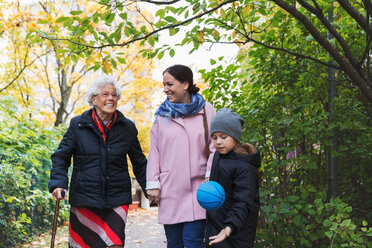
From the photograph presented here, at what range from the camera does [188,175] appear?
9.92ft

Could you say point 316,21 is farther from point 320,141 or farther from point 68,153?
point 68,153

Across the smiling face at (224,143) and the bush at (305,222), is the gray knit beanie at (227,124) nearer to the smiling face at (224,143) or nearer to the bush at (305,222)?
the smiling face at (224,143)

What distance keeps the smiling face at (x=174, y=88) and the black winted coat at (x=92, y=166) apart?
1.67 ft

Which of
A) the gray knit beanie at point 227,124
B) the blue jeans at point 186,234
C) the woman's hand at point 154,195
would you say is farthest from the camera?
the woman's hand at point 154,195

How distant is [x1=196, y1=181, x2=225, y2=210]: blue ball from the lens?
2258 millimetres

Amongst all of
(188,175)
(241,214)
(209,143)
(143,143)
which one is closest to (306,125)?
(209,143)

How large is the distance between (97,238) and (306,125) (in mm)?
2071

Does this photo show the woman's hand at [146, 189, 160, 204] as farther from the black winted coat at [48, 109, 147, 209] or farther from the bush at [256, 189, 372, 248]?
the bush at [256, 189, 372, 248]

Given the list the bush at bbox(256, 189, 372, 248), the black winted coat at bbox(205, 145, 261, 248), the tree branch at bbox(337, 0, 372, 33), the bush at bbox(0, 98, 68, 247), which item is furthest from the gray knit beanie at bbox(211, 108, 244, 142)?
the bush at bbox(0, 98, 68, 247)

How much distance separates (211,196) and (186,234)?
867mm

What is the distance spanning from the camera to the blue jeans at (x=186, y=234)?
2.95 metres

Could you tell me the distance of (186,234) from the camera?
9.80 ft

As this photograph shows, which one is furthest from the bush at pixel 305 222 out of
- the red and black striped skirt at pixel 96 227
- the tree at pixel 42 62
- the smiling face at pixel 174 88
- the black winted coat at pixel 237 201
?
the tree at pixel 42 62

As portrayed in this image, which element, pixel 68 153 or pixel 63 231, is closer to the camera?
pixel 68 153
